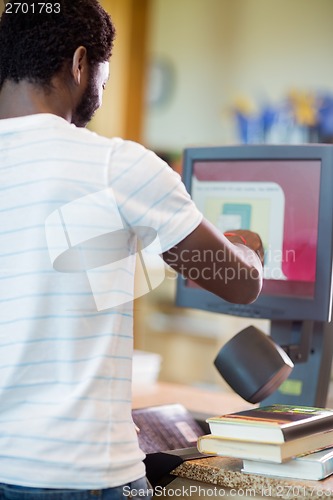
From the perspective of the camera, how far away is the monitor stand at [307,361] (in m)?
1.63

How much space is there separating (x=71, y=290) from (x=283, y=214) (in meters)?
0.72

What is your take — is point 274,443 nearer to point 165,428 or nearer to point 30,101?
point 165,428

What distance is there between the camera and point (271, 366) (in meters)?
1.38

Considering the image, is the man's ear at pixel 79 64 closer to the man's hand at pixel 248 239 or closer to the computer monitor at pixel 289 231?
the man's hand at pixel 248 239

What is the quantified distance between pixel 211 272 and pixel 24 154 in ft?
0.95

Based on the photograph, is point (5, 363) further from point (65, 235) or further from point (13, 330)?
point (65, 235)

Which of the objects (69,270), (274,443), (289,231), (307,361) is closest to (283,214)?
(289,231)

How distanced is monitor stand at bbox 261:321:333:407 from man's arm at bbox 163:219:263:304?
0.56 metres

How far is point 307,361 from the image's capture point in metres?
1.64

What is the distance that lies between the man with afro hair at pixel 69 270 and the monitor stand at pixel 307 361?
0.66 m

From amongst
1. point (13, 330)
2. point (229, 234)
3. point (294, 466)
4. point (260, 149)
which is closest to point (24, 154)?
point (13, 330)

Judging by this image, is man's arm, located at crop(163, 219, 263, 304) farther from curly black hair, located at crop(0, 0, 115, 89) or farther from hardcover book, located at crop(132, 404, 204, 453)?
hardcover book, located at crop(132, 404, 204, 453)

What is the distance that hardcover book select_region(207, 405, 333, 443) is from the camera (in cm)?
113

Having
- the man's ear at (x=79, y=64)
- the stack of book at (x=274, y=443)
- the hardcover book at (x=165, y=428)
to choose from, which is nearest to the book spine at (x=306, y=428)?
the stack of book at (x=274, y=443)
